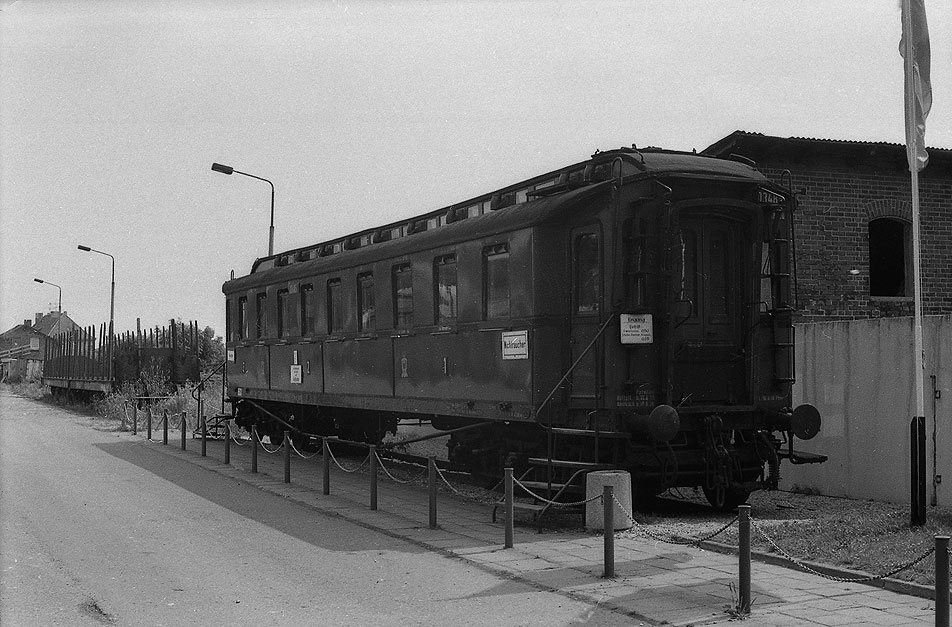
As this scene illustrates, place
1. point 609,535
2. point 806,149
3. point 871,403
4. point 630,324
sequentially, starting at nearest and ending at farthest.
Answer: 1. point 609,535
2. point 630,324
3. point 871,403
4. point 806,149

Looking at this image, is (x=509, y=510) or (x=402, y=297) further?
(x=402, y=297)

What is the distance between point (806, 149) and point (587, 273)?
6.65 metres

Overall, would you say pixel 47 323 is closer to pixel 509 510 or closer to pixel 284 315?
pixel 284 315

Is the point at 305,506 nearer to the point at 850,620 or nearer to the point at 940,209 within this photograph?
the point at 850,620

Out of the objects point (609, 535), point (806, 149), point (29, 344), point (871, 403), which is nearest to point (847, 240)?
point (806, 149)

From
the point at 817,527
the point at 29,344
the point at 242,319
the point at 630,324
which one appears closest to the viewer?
the point at 817,527

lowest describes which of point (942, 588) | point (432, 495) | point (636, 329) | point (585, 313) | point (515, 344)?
point (432, 495)

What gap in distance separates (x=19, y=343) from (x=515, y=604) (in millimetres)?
139122

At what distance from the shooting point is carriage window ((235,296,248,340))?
2330 cm

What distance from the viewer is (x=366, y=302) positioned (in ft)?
56.0

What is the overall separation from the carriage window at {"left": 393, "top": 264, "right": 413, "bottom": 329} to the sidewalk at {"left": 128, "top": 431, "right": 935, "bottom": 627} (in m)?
2.94

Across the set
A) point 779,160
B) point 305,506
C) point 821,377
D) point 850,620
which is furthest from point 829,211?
point 850,620

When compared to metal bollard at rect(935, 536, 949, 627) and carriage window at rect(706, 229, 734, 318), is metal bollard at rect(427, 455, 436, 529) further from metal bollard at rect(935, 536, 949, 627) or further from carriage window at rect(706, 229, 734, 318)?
metal bollard at rect(935, 536, 949, 627)

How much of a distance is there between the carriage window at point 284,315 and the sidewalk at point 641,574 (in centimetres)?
737
